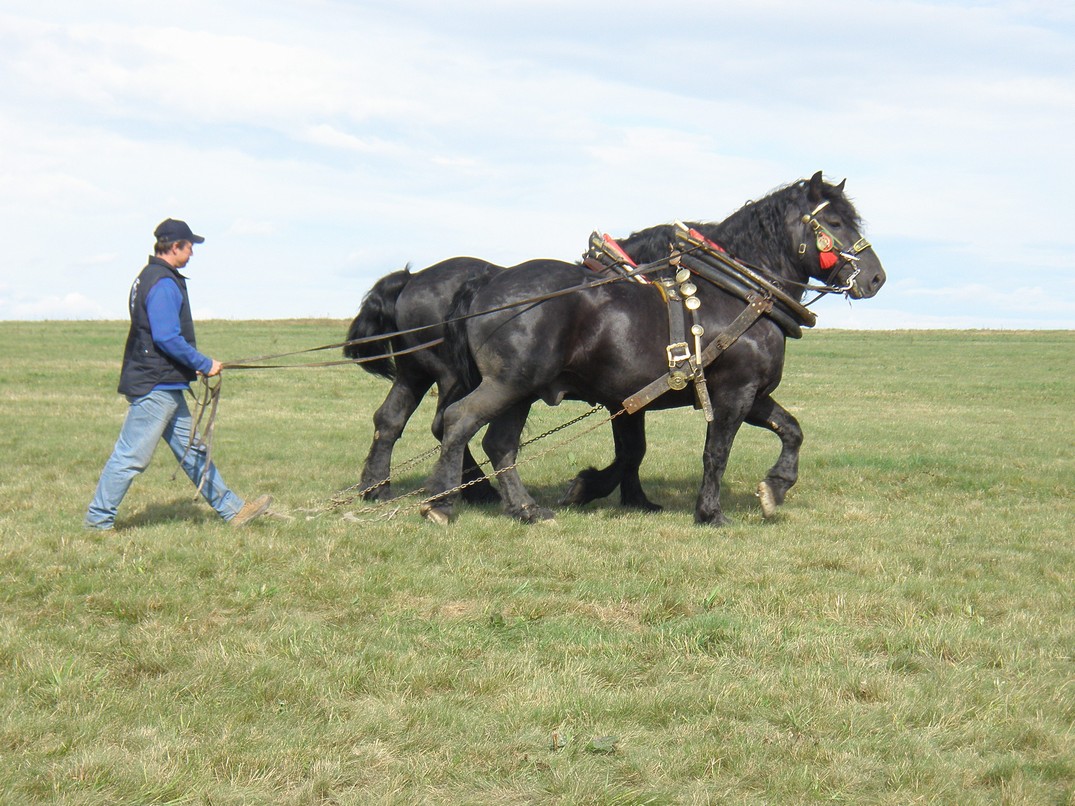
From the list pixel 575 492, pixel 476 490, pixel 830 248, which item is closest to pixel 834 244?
pixel 830 248

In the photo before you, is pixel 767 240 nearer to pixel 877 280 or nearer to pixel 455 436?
pixel 877 280

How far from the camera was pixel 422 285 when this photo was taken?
926 centimetres

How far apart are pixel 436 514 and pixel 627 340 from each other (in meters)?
1.99

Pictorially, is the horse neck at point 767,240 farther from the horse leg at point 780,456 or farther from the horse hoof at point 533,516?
the horse hoof at point 533,516

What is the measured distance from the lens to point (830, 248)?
28.6ft

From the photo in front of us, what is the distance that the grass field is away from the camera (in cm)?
407

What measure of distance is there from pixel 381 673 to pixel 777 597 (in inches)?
98.8

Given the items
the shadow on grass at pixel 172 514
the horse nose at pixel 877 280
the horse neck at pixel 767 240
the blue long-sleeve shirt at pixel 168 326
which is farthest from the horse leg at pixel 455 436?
the horse nose at pixel 877 280

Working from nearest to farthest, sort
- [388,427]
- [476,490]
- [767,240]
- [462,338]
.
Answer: [462,338]
[767,240]
[388,427]
[476,490]

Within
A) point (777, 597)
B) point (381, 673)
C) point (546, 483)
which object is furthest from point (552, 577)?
point (546, 483)

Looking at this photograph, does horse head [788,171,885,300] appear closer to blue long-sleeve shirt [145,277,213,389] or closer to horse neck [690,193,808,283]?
horse neck [690,193,808,283]

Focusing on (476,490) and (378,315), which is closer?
(378,315)

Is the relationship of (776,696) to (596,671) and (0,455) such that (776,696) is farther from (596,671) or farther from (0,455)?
(0,455)

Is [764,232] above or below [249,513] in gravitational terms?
above
